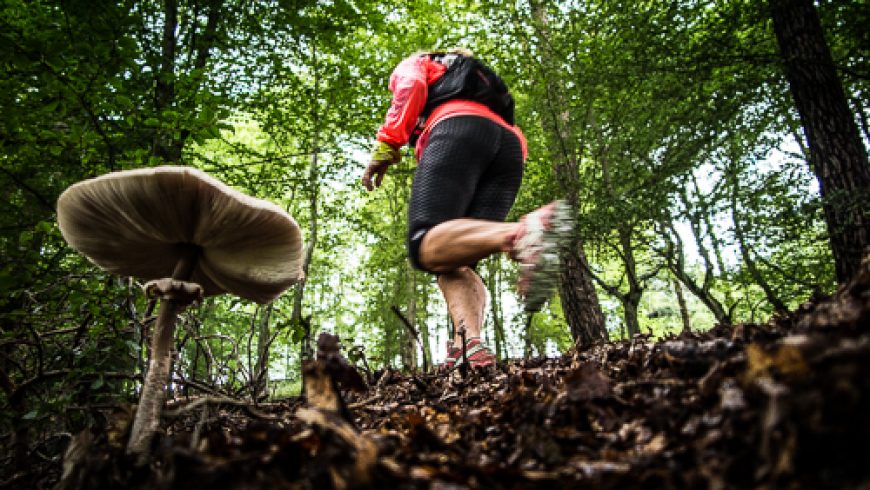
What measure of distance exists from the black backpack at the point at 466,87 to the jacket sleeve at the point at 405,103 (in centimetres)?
10

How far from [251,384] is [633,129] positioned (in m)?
5.43

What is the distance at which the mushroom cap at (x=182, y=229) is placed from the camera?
134cm

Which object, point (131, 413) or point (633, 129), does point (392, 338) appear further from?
point (131, 413)

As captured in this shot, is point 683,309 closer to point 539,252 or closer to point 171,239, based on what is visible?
point 539,252

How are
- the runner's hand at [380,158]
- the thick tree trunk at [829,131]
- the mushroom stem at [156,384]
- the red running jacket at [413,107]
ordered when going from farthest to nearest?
1. the thick tree trunk at [829,131]
2. the runner's hand at [380,158]
3. the red running jacket at [413,107]
4. the mushroom stem at [156,384]

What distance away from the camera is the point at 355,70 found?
28.1ft

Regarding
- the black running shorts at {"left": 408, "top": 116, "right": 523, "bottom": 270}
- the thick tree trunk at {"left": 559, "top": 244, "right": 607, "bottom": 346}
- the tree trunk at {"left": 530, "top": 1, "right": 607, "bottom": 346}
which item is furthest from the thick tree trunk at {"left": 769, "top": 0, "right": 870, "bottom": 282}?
the black running shorts at {"left": 408, "top": 116, "right": 523, "bottom": 270}

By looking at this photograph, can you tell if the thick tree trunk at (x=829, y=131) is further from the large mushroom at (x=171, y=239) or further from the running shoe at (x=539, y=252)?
the large mushroom at (x=171, y=239)

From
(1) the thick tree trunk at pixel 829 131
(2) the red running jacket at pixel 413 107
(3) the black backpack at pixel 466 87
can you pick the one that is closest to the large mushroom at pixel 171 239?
(2) the red running jacket at pixel 413 107

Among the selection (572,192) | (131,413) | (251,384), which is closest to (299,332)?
(251,384)

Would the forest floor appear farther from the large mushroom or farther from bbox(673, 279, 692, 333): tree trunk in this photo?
bbox(673, 279, 692, 333): tree trunk

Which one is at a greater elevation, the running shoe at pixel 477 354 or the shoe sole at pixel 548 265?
the shoe sole at pixel 548 265

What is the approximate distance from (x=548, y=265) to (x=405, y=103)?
58.1 inches

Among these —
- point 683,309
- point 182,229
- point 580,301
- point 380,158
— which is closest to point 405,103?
point 380,158
